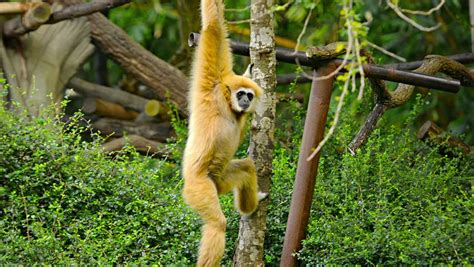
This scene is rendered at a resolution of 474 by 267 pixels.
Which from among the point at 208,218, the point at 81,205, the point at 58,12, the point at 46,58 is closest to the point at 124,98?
the point at 46,58

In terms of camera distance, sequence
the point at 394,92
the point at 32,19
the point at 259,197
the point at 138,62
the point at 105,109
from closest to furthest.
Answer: the point at 259,197 → the point at 394,92 → the point at 32,19 → the point at 138,62 → the point at 105,109

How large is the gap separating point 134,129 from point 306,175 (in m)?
4.98

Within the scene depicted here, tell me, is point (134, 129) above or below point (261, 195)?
below

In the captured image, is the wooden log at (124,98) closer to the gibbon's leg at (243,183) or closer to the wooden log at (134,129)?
the wooden log at (134,129)

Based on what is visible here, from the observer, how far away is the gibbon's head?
6.77m

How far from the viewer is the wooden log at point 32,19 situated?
9.73 meters

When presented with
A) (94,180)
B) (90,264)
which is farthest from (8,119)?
(90,264)

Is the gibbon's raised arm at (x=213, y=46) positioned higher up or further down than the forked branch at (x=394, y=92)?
higher up

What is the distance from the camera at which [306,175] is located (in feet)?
23.5

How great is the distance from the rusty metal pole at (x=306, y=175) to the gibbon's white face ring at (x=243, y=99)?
0.67 m

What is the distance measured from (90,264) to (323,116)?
2423 millimetres

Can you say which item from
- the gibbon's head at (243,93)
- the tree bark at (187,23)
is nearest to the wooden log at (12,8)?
the tree bark at (187,23)

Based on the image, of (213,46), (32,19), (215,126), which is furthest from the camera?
(32,19)

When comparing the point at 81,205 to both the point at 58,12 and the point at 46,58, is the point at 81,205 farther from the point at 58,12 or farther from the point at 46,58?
the point at 46,58
